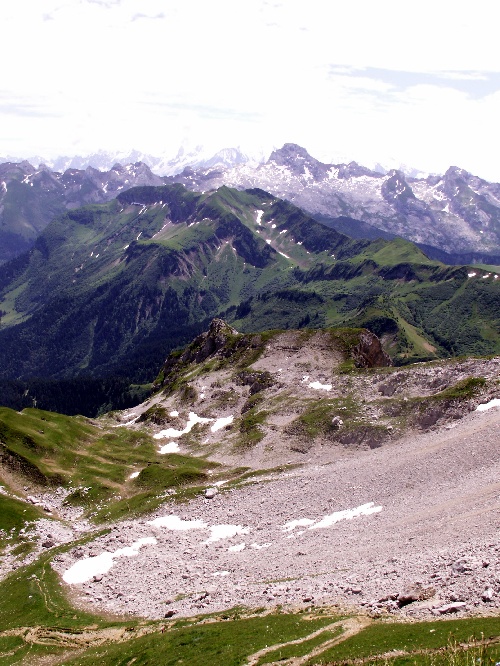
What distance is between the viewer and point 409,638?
35.9m

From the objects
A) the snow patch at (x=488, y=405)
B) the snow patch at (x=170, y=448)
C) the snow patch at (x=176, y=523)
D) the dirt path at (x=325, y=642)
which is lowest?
the snow patch at (x=170, y=448)

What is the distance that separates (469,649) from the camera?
3156cm

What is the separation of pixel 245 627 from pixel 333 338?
111m

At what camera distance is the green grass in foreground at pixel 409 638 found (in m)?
33.6

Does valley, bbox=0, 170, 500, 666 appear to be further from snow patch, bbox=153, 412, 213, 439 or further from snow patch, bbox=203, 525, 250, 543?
snow patch, bbox=153, 412, 213, 439

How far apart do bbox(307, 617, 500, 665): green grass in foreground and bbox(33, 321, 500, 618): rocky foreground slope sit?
9.46 feet

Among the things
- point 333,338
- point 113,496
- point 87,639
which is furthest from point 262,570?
→ point 333,338

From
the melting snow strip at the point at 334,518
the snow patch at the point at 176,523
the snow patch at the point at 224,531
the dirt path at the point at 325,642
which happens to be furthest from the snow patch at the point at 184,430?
the dirt path at the point at 325,642

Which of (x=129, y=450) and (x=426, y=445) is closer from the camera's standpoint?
(x=426, y=445)

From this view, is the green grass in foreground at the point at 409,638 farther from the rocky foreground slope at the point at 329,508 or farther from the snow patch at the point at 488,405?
the snow patch at the point at 488,405

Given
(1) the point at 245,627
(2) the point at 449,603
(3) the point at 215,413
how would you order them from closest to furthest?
(2) the point at 449,603, (1) the point at 245,627, (3) the point at 215,413

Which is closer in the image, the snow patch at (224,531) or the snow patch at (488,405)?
the snow patch at (224,531)

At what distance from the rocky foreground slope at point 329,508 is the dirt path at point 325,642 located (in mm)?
3210

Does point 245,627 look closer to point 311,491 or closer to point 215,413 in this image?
point 311,491
